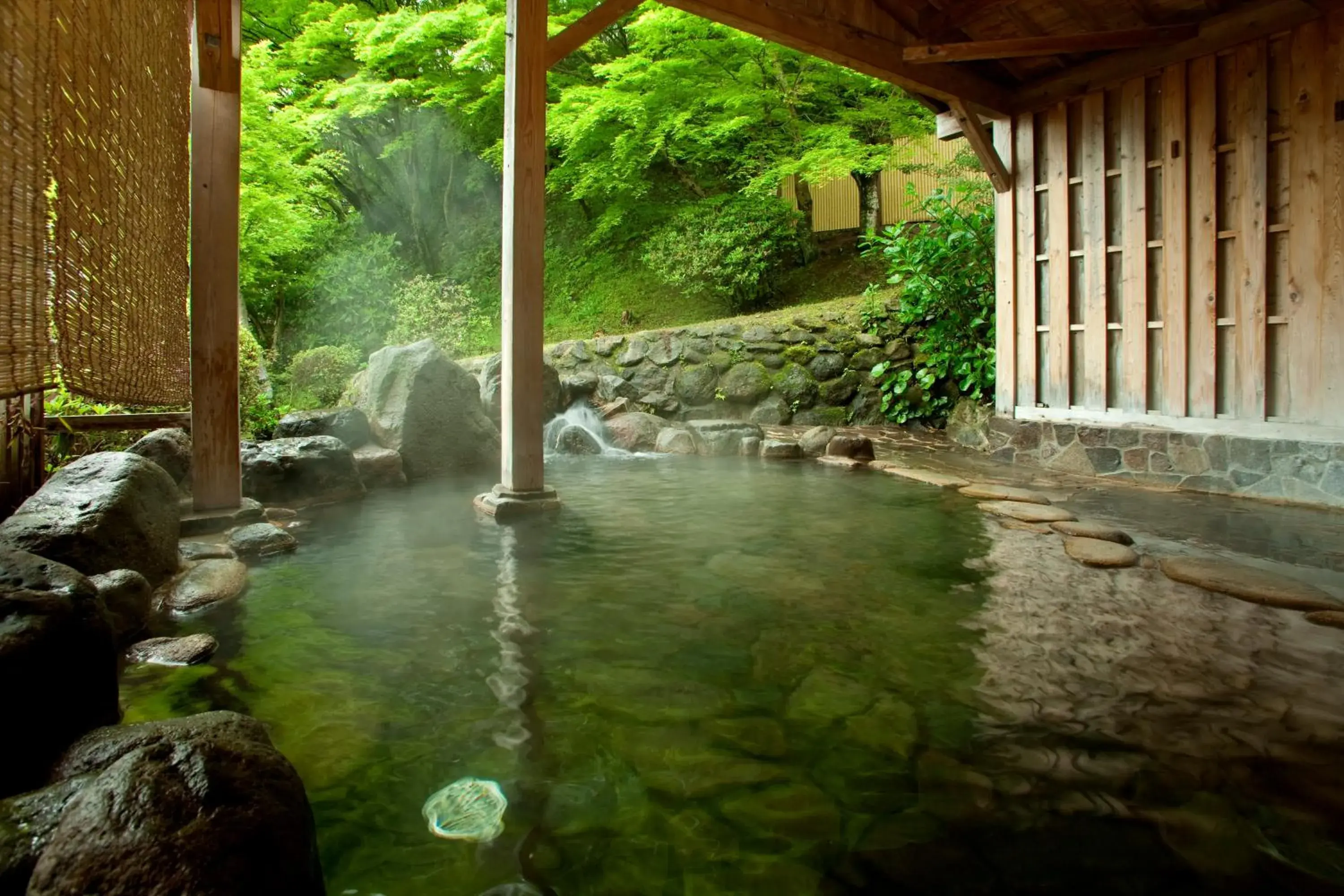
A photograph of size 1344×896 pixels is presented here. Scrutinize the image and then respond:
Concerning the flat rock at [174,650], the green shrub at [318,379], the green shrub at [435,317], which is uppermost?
the green shrub at [435,317]

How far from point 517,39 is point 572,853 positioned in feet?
14.6

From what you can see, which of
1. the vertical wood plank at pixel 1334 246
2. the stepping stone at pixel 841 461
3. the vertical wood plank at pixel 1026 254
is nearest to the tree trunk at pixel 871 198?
the vertical wood plank at pixel 1026 254

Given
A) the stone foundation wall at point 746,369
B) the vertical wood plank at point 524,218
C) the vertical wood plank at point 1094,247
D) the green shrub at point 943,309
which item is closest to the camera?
the vertical wood plank at point 524,218

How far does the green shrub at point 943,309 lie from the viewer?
833 centimetres

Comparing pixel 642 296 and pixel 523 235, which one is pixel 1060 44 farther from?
pixel 642 296

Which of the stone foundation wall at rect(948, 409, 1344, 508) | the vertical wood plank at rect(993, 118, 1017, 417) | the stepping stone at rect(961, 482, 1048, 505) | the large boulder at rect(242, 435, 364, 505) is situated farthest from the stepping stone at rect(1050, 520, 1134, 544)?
the large boulder at rect(242, 435, 364, 505)

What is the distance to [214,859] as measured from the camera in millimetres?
1196

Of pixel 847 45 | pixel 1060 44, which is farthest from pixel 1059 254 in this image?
pixel 847 45

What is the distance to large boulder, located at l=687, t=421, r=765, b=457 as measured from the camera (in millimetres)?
8086

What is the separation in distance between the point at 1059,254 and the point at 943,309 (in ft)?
7.22

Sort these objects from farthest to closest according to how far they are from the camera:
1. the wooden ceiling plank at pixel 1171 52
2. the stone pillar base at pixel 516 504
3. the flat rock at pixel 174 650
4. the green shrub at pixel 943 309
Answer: the green shrub at pixel 943 309 → the wooden ceiling plank at pixel 1171 52 → the stone pillar base at pixel 516 504 → the flat rock at pixel 174 650

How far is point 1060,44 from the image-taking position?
18.1ft

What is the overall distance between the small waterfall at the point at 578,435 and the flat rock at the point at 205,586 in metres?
5.10

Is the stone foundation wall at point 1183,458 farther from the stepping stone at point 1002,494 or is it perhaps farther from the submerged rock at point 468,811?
the submerged rock at point 468,811
